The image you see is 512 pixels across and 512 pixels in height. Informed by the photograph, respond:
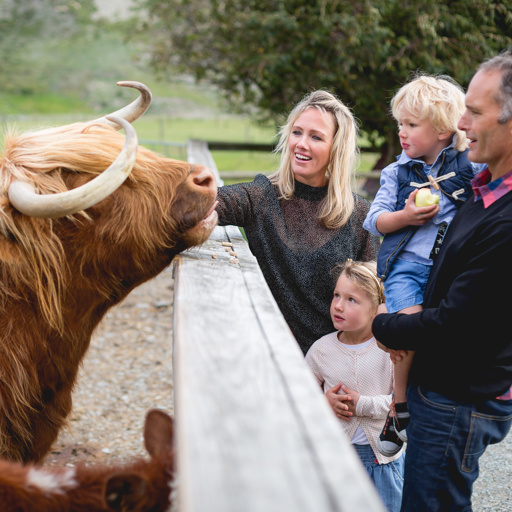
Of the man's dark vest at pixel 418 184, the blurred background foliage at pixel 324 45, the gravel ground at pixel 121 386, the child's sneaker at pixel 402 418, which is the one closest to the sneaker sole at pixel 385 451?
the child's sneaker at pixel 402 418

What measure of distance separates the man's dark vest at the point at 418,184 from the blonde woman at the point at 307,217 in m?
0.46

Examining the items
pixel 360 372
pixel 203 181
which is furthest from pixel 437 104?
pixel 360 372

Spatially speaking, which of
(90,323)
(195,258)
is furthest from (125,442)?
(195,258)

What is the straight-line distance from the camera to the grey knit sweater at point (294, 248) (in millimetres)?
2930

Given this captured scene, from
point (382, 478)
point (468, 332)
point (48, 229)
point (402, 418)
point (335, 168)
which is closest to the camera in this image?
point (468, 332)

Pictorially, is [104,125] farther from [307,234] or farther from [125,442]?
[125,442]

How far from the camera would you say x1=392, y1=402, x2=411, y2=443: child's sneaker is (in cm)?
231

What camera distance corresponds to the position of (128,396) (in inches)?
193

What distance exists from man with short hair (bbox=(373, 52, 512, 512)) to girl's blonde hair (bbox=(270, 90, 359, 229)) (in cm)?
90

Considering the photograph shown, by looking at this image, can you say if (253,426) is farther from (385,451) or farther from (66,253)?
(385,451)

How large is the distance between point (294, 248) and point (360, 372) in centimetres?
67

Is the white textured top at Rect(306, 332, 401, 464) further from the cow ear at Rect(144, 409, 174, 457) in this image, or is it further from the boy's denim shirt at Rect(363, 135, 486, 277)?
the cow ear at Rect(144, 409, 174, 457)

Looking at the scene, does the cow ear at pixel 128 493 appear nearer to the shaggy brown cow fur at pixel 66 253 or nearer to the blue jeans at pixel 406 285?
the shaggy brown cow fur at pixel 66 253

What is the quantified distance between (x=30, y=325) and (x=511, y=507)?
2.66 meters
